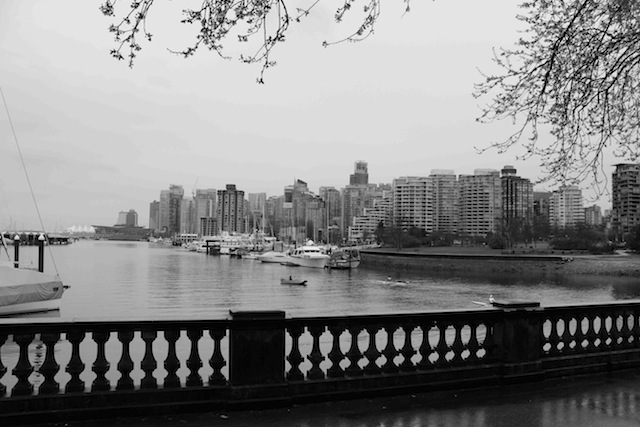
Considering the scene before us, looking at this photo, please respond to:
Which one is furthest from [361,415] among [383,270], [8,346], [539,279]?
[383,270]

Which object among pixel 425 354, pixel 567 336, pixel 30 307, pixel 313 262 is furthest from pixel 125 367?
pixel 313 262

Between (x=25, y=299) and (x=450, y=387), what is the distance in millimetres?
34625

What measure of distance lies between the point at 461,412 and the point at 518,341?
1.82 meters

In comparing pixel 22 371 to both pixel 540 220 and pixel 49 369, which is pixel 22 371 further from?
pixel 540 220

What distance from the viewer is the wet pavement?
6.19 metres

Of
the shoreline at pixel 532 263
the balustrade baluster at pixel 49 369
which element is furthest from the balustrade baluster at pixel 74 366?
the shoreline at pixel 532 263

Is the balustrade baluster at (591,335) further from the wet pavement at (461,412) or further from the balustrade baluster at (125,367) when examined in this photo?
the balustrade baluster at (125,367)

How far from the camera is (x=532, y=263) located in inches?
3792

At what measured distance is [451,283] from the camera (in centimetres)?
7475

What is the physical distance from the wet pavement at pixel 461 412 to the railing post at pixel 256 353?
0.94ft

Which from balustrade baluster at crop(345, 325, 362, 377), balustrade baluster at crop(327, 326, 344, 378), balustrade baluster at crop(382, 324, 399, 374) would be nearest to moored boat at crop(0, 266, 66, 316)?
balustrade baluster at crop(327, 326, 344, 378)

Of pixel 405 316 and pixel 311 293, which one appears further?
pixel 311 293

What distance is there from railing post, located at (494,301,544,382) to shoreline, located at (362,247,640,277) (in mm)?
89895

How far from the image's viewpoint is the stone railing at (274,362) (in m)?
6.13
